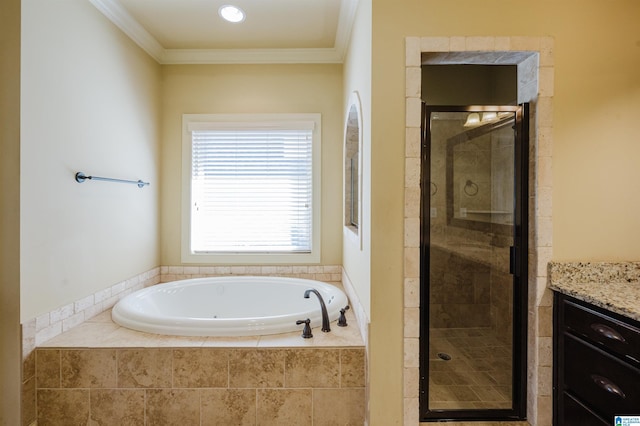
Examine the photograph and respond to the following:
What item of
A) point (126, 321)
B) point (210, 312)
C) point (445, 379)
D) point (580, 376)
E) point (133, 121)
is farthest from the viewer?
point (210, 312)

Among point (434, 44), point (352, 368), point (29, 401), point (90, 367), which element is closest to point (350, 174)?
point (434, 44)

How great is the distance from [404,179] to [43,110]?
1956 mm

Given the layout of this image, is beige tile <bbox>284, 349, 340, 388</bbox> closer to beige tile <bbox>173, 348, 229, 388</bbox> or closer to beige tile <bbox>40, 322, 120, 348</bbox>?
beige tile <bbox>173, 348, 229, 388</bbox>

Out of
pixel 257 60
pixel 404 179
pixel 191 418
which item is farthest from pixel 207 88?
pixel 191 418

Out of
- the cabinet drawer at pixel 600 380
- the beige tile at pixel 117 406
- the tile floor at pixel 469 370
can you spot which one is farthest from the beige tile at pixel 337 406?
the cabinet drawer at pixel 600 380

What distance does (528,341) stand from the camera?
1.73 m

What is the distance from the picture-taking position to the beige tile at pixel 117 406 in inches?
65.4

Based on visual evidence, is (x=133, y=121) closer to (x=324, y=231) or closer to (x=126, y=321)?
(x=126, y=321)

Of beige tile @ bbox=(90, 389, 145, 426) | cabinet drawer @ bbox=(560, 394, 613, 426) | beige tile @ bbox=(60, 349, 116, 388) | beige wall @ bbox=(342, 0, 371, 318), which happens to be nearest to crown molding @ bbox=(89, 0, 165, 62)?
beige wall @ bbox=(342, 0, 371, 318)

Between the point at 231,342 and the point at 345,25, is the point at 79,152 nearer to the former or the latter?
the point at 231,342

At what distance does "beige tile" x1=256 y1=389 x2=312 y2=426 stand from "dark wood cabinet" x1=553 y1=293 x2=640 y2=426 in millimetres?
1269

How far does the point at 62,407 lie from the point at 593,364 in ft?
8.45

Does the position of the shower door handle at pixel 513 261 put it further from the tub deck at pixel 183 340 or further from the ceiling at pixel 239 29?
the ceiling at pixel 239 29

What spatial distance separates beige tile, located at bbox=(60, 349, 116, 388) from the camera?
1.67 meters
